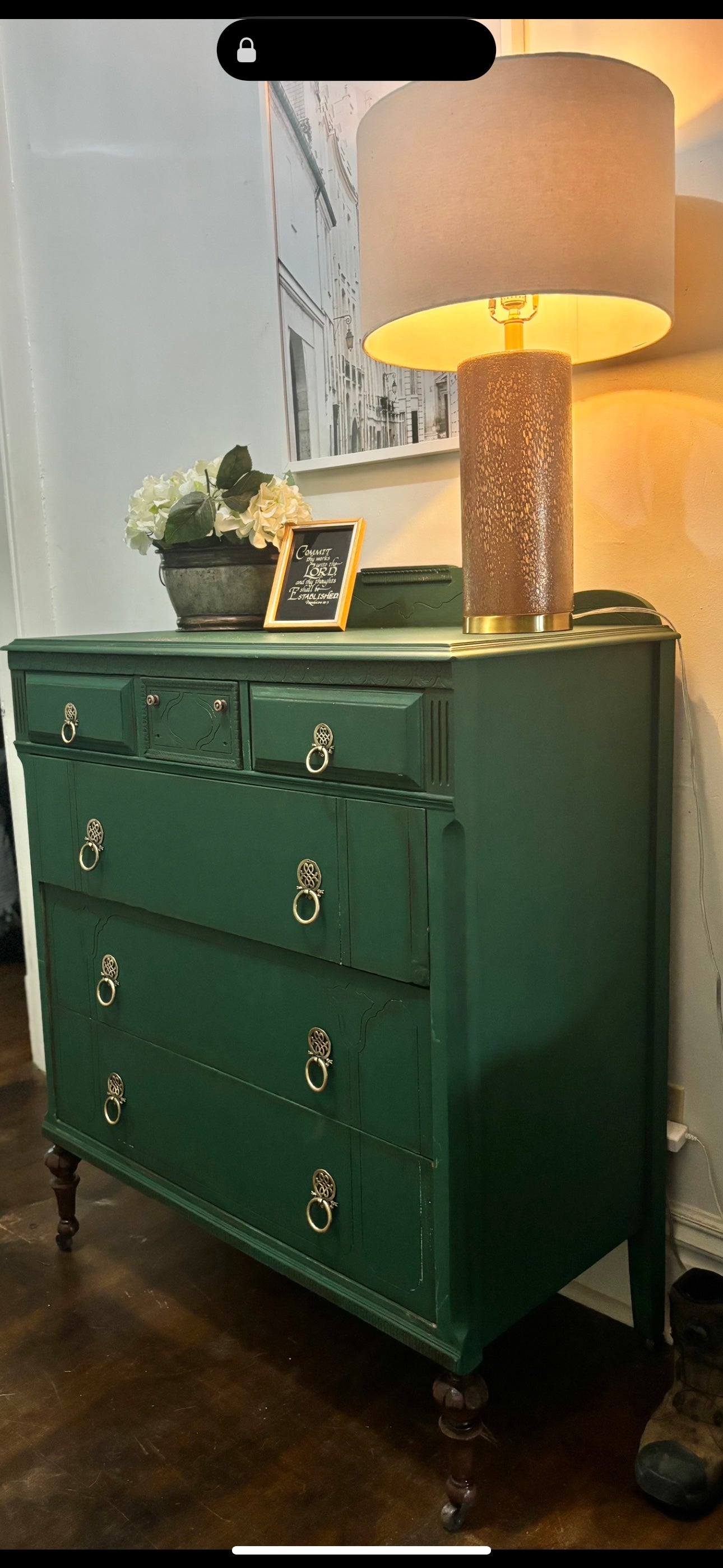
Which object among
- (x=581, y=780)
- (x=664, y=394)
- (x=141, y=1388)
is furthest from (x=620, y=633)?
(x=141, y=1388)

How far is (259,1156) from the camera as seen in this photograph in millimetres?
1687

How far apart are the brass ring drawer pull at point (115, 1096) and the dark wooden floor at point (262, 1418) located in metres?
0.33

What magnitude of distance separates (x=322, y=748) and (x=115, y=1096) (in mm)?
890

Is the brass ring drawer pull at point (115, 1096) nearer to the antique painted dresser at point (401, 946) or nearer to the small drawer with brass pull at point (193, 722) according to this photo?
the antique painted dresser at point (401, 946)

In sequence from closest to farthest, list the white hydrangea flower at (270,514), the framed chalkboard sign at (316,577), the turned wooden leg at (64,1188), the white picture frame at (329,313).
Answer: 1. the framed chalkboard sign at (316,577)
2. the white hydrangea flower at (270,514)
3. the white picture frame at (329,313)
4. the turned wooden leg at (64,1188)

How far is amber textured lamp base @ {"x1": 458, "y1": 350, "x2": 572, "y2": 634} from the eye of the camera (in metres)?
1.41

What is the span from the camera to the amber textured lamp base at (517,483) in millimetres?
1405

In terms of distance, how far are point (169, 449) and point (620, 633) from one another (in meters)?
1.38

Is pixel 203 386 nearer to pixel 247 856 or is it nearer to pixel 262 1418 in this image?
pixel 247 856

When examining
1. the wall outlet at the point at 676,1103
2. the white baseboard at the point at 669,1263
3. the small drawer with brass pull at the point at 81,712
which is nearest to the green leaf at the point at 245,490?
the small drawer with brass pull at the point at 81,712

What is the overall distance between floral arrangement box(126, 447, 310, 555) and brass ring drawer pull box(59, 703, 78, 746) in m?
0.33

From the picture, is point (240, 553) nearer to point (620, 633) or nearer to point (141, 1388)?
point (620, 633)

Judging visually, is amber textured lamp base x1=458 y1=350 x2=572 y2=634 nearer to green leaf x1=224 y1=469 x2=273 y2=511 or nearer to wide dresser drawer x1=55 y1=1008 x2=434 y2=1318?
green leaf x1=224 y1=469 x2=273 y2=511

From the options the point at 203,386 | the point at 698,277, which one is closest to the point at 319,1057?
the point at 698,277
